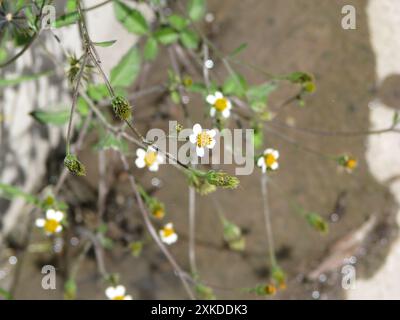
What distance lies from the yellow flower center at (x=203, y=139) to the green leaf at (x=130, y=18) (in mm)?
573

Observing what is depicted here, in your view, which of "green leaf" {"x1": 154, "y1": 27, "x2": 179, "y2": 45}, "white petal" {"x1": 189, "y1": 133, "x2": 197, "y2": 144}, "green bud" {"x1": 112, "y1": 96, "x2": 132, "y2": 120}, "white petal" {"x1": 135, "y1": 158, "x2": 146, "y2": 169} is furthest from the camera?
"green leaf" {"x1": 154, "y1": 27, "x2": 179, "y2": 45}

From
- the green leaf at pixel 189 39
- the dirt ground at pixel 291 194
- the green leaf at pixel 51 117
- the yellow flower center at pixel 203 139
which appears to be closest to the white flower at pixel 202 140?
the yellow flower center at pixel 203 139

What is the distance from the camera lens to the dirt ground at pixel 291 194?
1983 millimetres

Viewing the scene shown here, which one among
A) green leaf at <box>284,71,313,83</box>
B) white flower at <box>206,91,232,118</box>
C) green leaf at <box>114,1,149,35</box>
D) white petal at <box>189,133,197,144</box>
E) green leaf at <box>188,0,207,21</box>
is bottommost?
white petal at <box>189,133,197,144</box>

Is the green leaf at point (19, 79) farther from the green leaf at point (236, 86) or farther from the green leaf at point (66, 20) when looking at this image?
the green leaf at point (236, 86)

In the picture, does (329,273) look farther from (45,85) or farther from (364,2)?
(45,85)

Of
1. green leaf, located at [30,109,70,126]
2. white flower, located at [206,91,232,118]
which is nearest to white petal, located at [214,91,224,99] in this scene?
white flower, located at [206,91,232,118]

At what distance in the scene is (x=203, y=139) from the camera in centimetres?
127

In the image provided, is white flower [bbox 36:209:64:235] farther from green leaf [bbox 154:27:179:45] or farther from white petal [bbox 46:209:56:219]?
green leaf [bbox 154:27:179:45]

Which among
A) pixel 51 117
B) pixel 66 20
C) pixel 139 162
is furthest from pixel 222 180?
pixel 51 117

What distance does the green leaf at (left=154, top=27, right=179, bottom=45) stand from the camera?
1757 millimetres

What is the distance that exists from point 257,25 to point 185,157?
0.91 meters

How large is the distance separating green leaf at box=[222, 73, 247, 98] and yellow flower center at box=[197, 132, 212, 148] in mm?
393

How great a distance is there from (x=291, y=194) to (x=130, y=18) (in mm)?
880
